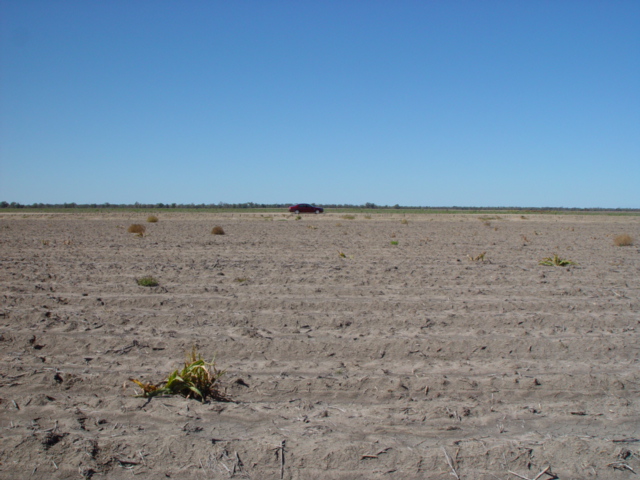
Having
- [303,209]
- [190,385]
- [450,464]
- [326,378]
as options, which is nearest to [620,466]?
[450,464]

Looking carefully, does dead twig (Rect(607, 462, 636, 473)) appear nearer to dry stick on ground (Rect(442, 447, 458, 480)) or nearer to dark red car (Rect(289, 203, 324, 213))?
dry stick on ground (Rect(442, 447, 458, 480))

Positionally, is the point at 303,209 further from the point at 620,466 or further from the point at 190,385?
the point at 620,466

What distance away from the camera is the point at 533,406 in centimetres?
479

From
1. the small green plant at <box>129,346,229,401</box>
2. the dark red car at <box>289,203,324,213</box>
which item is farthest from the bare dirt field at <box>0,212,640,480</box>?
the dark red car at <box>289,203,324,213</box>

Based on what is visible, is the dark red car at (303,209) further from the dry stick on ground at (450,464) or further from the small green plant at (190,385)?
the dry stick on ground at (450,464)

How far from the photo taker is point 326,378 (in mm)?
5352

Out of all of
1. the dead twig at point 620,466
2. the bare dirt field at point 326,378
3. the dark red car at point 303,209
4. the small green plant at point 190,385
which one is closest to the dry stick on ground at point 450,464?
the bare dirt field at point 326,378

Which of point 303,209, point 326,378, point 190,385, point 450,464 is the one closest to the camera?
point 450,464

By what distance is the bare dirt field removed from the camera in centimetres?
386

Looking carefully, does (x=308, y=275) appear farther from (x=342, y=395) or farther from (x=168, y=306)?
(x=342, y=395)

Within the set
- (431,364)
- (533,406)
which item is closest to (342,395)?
(431,364)

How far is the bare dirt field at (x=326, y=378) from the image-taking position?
3.86m

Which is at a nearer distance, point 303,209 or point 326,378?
point 326,378

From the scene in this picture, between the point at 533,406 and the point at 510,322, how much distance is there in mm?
2885
